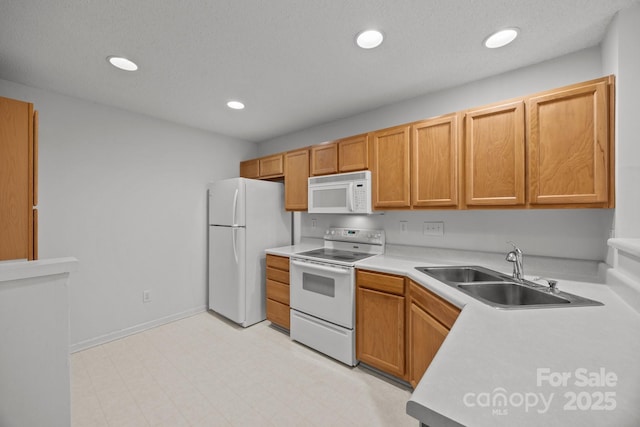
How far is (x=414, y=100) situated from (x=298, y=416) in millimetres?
2748

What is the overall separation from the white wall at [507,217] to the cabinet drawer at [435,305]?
75 centimetres

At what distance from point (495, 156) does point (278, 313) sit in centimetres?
248

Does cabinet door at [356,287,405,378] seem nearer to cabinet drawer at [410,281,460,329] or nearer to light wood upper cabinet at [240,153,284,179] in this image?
cabinet drawer at [410,281,460,329]

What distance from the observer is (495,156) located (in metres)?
1.79

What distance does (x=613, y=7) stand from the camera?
4.55ft

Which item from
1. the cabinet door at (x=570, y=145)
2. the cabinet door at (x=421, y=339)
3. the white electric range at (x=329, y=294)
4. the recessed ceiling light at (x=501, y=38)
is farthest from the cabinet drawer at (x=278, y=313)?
the recessed ceiling light at (x=501, y=38)

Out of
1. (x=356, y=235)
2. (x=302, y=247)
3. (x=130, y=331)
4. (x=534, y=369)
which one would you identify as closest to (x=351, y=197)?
(x=356, y=235)

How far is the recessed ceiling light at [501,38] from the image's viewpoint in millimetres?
1569

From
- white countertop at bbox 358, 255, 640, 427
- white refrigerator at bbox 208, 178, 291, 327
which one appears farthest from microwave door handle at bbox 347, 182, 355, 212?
white countertop at bbox 358, 255, 640, 427

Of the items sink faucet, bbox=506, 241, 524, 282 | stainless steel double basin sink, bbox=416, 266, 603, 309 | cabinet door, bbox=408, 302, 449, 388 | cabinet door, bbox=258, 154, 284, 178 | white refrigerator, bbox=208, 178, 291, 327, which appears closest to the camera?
stainless steel double basin sink, bbox=416, 266, 603, 309

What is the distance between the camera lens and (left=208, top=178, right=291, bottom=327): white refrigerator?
295 centimetres

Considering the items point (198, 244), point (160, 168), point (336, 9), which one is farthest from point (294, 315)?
point (336, 9)

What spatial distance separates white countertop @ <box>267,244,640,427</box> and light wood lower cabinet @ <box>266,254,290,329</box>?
1.97m

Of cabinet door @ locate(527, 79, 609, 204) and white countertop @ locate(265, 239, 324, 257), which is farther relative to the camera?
white countertop @ locate(265, 239, 324, 257)
